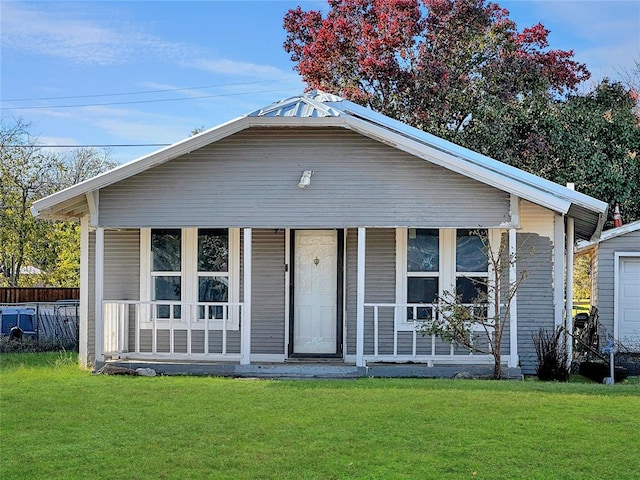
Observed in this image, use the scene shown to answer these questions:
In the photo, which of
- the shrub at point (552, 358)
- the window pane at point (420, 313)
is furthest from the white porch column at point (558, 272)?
the window pane at point (420, 313)

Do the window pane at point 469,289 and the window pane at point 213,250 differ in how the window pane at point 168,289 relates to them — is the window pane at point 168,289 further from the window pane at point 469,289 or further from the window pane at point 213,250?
the window pane at point 469,289

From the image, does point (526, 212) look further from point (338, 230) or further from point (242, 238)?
point (242, 238)

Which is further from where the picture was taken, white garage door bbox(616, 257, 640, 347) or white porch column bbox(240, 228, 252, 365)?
white garage door bbox(616, 257, 640, 347)

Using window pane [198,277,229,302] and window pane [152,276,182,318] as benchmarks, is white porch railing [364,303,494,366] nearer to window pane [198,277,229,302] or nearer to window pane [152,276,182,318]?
window pane [198,277,229,302]

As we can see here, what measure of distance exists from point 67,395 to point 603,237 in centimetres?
1171

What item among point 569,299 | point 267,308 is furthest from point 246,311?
point 569,299

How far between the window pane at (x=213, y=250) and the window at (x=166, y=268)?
0.37 meters

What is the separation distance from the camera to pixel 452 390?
1066 centimetres

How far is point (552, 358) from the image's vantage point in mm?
12836

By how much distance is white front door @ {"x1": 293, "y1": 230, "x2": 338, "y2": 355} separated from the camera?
A: 14.0 m

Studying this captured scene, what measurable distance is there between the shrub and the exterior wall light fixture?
4.52 metres

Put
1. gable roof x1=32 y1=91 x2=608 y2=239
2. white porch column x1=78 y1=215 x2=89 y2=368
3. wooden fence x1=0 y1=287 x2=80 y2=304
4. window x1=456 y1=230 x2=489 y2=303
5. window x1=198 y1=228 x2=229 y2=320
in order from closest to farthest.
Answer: gable roof x1=32 y1=91 x2=608 y2=239, window x1=456 y1=230 x2=489 y2=303, white porch column x1=78 y1=215 x2=89 y2=368, window x1=198 y1=228 x2=229 y2=320, wooden fence x1=0 y1=287 x2=80 y2=304

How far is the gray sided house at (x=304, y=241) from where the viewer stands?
12.7 meters

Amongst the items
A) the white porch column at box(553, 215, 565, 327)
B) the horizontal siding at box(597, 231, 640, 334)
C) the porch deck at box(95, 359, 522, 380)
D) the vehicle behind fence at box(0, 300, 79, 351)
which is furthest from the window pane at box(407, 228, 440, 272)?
the vehicle behind fence at box(0, 300, 79, 351)
